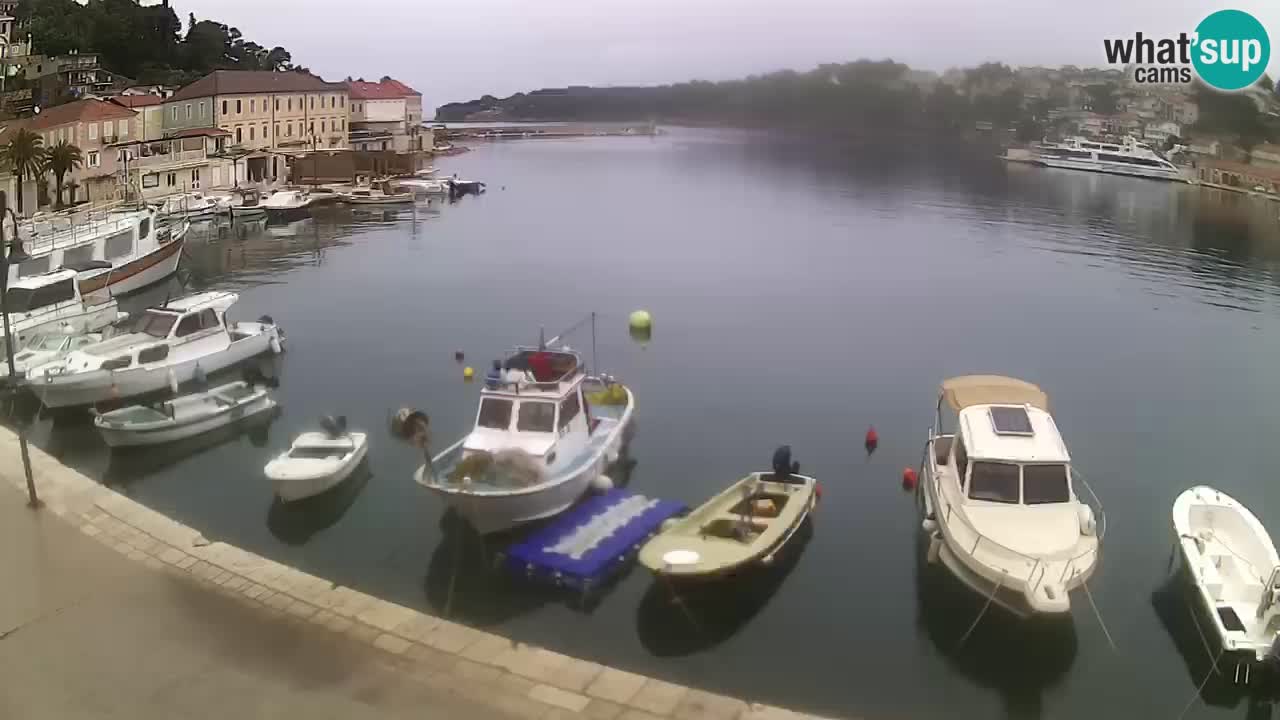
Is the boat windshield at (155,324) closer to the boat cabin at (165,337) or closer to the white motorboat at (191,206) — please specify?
the boat cabin at (165,337)

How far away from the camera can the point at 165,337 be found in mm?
26438

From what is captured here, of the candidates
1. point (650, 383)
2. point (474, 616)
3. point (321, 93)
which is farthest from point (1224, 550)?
point (321, 93)

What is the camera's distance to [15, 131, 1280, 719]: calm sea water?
49.5ft

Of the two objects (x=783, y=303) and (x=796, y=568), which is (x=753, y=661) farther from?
(x=783, y=303)

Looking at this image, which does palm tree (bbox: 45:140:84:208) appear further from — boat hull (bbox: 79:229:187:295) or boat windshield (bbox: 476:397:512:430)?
boat windshield (bbox: 476:397:512:430)

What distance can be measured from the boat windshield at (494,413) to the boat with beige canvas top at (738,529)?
11.5ft

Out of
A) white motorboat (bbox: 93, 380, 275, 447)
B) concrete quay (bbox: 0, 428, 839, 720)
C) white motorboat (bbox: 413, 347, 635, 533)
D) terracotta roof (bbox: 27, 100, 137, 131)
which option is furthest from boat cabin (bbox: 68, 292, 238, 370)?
terracotta roof (bbox: 27, 100, 137, 131)

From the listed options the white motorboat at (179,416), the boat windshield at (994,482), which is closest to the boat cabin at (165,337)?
the white motorboat at (179,416)

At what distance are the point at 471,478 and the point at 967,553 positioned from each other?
7.70 metres

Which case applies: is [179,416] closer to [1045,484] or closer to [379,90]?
[1045,484]

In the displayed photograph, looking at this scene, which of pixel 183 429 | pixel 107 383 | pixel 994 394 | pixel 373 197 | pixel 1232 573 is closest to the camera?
pixel 1232 573

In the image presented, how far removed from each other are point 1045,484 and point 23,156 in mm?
46855

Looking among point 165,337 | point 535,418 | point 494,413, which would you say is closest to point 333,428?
point 494,413

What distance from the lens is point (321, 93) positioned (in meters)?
87.0
